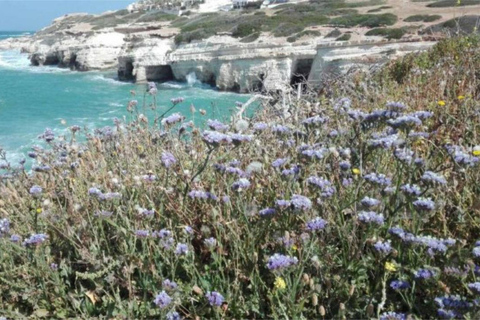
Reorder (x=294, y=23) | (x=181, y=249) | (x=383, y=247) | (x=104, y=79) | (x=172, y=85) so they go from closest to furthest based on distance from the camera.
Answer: (x=383, y=247), (x=181, y=249), (x=172, y=85), (x=104, y=79), (x=294, y=23)

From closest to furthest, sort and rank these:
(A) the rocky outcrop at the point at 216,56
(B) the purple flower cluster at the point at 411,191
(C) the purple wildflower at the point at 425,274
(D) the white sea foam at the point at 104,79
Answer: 1. (C) the purple wildflower at the point at 425,274
2. (B) the purple flower cluster at the point at 411,191
3. (A) the rocky outcrop at the point at 216,56
4. (D) the white sea foam at the point at 104,79

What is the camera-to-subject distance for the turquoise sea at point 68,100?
17219 millimetres

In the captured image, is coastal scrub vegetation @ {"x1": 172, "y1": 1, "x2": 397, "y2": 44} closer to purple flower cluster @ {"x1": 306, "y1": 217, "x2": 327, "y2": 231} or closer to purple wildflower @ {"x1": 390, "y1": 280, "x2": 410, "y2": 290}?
purple flower cluster @ {"x1": 306, "y1": 217, "x2": 327, "y2": 231}

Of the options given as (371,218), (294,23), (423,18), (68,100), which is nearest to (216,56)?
(68,100)

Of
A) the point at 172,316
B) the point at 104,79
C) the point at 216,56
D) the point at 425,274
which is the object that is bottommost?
the point at 104,79

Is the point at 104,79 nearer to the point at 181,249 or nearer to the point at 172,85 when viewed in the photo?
the point at 172,85

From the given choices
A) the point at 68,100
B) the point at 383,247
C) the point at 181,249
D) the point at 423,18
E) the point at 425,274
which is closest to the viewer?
the point at 425,274

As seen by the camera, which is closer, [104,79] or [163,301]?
[163,301]

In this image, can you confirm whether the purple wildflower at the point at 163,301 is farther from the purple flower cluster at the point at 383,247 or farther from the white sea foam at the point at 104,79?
the white sea foam at the point at 104,79

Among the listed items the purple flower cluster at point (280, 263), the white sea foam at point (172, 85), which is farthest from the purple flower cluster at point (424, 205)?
the white sea foam at point (172, 85)

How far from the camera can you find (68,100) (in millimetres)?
24922

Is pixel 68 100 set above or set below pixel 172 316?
below

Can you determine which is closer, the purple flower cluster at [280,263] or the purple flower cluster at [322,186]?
the purple flower cluster at [280,263]

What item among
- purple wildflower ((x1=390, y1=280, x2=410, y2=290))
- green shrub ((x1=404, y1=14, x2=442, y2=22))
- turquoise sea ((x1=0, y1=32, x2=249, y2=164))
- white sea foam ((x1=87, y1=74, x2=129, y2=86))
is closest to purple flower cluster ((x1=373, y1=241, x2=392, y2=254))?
purple wildflower ((x1=390, y1=280, x2=410, y2=290))
